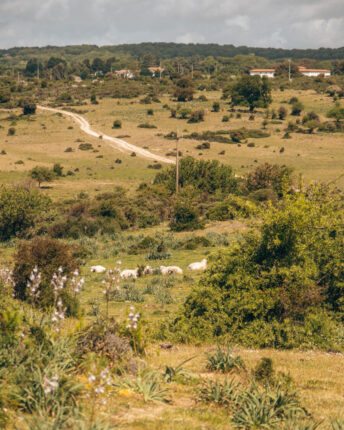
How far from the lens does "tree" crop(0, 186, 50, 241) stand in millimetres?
42094

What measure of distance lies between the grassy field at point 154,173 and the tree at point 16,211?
302 centimetres

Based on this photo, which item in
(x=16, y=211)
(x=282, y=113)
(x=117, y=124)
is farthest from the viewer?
(x=282, y=113)

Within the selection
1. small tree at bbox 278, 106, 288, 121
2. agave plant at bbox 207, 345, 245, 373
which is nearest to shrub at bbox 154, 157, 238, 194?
agave plant at bbox 207, 345, 245, 373

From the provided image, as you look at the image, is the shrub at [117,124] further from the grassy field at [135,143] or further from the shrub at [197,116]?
the shrub at [197,116]

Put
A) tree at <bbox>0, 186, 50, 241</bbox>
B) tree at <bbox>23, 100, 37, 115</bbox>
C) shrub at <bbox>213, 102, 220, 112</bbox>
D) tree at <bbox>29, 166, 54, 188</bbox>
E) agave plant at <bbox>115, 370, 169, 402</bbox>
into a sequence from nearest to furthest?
agave plant at <bbox>115, 370, 169, 402</bbox> → tree at <bbox>0, 186, 50, 241</bbox> → tree at <bbox>29, 166, 54, 188</bbox> → shrub at <bbox>213, 102, 220, 112</bbox> → tree at <bbox>23, 100, 37, 115</bbox>

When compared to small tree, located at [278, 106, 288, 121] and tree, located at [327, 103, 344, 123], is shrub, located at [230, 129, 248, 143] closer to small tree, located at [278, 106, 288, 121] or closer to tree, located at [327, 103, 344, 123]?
small tree, located at [278, 106, 288, 121]

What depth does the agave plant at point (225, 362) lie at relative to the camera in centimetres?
972

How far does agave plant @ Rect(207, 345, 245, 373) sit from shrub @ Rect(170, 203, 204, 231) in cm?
3442

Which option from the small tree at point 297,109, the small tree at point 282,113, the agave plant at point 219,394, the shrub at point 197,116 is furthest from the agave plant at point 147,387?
the small tree at point 297,109

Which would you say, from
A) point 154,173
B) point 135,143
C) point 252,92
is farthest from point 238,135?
point 154,173

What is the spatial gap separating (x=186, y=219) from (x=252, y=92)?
84.3 m

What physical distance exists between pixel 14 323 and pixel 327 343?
9202mm

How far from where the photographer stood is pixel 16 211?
42.1 meters

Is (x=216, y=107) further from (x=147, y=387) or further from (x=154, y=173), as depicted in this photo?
(x=147, y=387)
